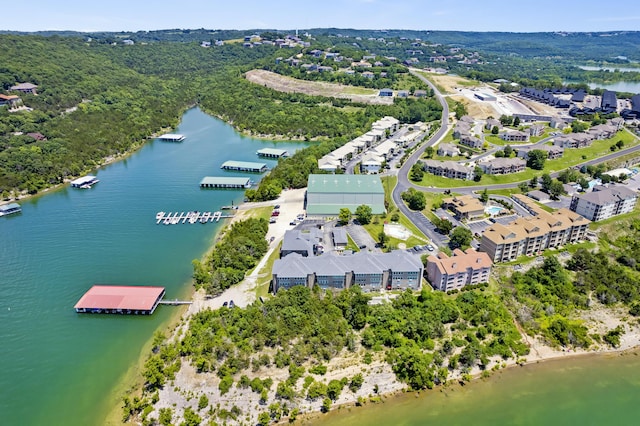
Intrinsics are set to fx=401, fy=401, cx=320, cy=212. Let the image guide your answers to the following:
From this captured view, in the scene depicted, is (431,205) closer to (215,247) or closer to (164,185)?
(215,247)

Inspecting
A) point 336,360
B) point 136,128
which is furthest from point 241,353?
point 136,128

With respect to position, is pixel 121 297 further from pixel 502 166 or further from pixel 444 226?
pixel 502 166

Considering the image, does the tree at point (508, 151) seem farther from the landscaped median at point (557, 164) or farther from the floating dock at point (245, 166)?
the floating dock at point (245, 166)

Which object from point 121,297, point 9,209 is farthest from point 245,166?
point 121,297

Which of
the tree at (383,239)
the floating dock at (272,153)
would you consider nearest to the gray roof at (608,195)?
the tree at (383,239)

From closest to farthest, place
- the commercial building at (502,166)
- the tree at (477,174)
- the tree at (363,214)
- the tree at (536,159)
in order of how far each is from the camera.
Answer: the tree at (363,214), the tree at (477,174), the commercial building at (502,166), the tree at (536,159)

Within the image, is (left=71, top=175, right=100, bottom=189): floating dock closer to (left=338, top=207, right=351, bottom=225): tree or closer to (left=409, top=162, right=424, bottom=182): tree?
(left=338, top=207, right=351, bottom=225): tree
